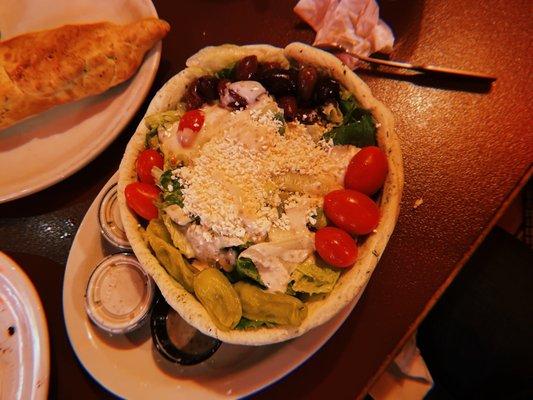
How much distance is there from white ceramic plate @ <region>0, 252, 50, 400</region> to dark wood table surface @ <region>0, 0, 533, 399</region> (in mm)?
78

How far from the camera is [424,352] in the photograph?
1.95m

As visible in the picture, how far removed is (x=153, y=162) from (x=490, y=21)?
1.25 metres

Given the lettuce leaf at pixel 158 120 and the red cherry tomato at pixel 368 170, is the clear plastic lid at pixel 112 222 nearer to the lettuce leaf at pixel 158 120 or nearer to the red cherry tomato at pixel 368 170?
the lettuce leaf at pixel 158 120

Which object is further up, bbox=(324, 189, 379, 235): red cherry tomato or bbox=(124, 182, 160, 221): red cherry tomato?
bbox=(324, 189, 379, 235): red cherry tomato

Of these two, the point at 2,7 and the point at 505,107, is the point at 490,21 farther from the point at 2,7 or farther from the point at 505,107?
the point at 2,7

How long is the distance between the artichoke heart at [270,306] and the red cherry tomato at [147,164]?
43 centimetres

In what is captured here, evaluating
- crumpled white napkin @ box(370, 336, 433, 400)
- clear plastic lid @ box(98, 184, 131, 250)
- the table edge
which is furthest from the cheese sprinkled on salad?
crumpled white napkin @ box(370, 336, 433, 400)

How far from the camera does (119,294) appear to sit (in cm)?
146

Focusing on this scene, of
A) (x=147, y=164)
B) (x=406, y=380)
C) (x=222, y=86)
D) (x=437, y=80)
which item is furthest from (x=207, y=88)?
(x=406, y=380)

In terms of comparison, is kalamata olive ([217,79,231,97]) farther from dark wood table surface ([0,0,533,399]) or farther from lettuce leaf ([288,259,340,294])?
lettuce leaf ([288,259,340,294])

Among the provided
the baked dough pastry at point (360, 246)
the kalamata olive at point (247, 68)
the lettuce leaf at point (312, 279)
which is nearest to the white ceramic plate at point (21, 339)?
the baked dough pastry at point (360, 246)

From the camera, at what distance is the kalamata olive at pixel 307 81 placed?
1.36 m

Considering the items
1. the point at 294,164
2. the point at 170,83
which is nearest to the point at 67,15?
the point at 170,83

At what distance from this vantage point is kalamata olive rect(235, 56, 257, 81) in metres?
1.40
